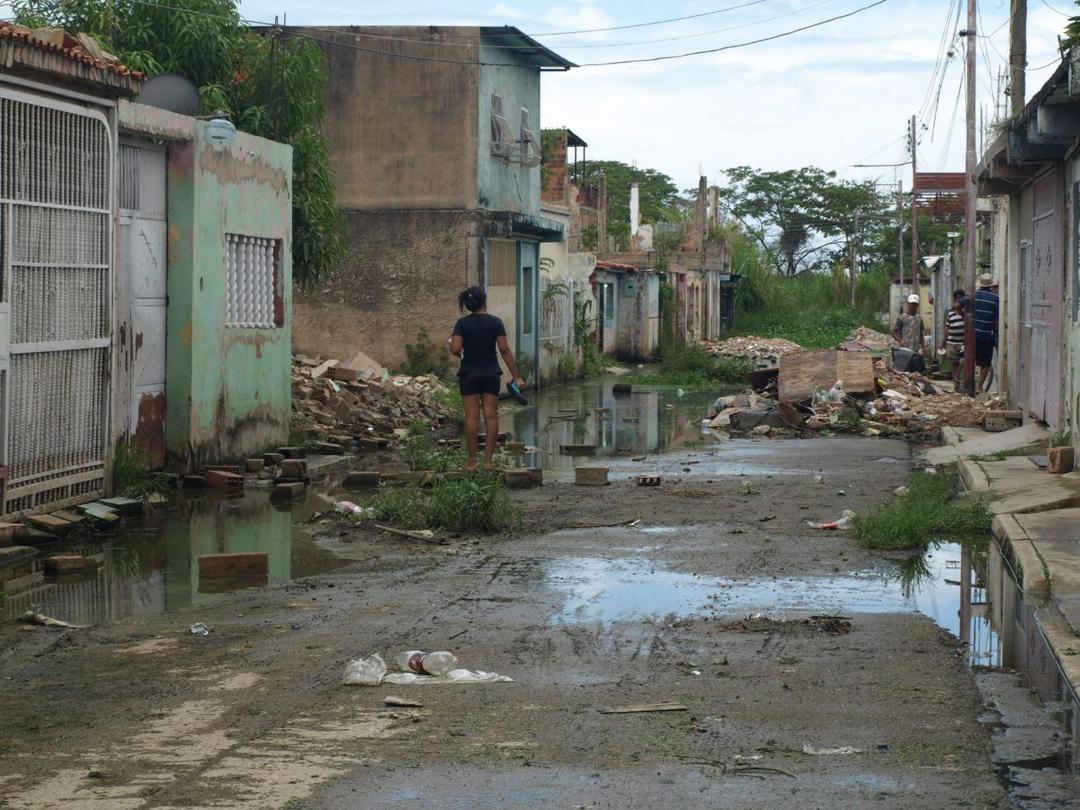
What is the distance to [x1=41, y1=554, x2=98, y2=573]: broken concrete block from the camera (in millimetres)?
8805

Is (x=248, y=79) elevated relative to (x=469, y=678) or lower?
elevated

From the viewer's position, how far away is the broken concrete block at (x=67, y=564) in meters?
8.80

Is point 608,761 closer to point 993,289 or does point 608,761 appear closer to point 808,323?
point 993,289

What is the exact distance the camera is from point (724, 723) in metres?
5.40

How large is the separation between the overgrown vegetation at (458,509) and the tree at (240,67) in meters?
10.2

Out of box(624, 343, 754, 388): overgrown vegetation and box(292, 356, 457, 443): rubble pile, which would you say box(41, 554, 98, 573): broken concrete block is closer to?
box(292, 356, 457, 443): rubble pile

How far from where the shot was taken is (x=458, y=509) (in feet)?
33.9

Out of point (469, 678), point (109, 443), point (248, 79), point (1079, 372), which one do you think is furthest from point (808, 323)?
point (469, 678)

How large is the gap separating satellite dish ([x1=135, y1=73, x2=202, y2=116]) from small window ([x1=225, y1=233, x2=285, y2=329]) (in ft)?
4.40

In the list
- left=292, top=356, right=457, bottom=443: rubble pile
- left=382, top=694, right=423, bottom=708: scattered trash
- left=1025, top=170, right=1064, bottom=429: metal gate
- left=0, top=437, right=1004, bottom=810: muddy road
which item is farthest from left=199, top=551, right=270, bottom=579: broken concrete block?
left=1025, top=170, right=1064, bottom=429: metal gate

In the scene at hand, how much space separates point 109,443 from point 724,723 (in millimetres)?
7354

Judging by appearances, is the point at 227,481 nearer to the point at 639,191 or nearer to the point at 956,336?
the point at 956,336

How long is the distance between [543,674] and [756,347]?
43.4 metres

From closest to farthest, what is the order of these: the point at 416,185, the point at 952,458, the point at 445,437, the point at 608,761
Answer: the point at 608,761, the point at 952,458, the point at 445,437, the point at 416,185
